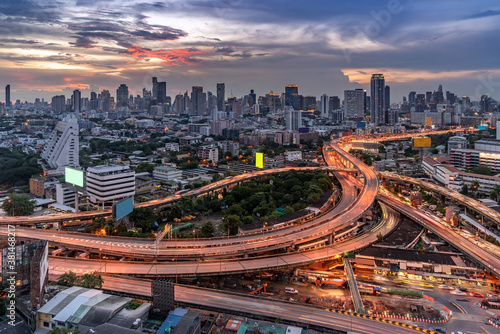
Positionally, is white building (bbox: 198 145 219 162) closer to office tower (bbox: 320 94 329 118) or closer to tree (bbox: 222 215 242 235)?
tree (bbox: 222 215 242 235)

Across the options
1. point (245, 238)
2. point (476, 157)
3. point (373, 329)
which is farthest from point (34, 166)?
point (476, 157)

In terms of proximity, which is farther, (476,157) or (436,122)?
(436,122)

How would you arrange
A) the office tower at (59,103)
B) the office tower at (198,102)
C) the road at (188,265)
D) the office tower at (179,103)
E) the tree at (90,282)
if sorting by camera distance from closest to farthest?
the tree at (90,282), the road at (188,265), the office tower at (59,103), the office tower at (198,102), the office tower at (179,103)

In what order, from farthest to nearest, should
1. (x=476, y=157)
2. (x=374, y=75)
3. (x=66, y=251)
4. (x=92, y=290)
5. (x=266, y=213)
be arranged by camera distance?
(x=374, y=75), (x=476, y=157), (x=266, y=213), (x=66, y=251), (x=92, y=290)

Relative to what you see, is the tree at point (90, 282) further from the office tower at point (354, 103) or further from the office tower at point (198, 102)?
the office tower at point (198, 102)

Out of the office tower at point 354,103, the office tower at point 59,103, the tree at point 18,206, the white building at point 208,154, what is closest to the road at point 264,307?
the tree at point 18,206

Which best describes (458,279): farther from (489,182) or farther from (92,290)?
(489,182)

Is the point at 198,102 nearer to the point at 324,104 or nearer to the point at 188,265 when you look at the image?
the point at 324,104
